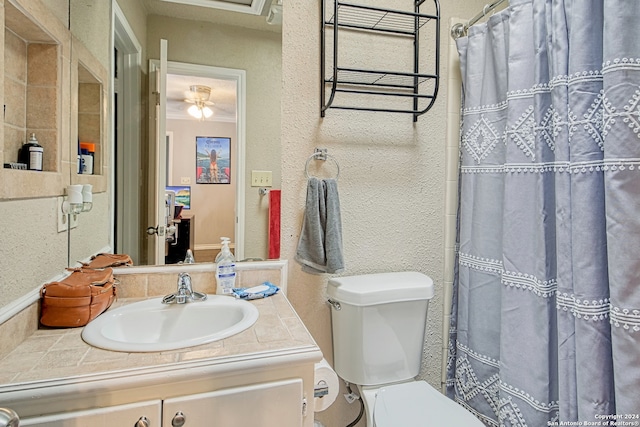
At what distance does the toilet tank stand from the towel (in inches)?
3.9

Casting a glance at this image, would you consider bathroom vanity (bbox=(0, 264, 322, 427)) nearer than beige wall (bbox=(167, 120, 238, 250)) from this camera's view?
Yes

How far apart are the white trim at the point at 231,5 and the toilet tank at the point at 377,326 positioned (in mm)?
1049

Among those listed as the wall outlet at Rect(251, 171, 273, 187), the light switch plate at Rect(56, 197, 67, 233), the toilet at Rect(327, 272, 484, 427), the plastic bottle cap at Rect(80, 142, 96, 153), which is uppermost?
the plastic bottle cap at Rect(80, 142, 96, 153)

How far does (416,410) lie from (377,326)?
29cm

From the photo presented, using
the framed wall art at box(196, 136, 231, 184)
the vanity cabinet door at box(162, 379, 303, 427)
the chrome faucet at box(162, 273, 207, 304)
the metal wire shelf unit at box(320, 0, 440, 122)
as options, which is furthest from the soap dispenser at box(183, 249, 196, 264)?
the metal wire shelf unit at box(320, 0, 440, 122)

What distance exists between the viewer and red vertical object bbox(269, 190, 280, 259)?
141 cm

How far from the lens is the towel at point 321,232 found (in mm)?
1361

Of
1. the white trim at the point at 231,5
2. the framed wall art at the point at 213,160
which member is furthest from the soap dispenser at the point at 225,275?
the white trim at the point at 231,5

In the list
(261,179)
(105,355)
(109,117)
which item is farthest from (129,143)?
(105,355)

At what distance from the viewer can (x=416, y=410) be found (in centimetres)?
122

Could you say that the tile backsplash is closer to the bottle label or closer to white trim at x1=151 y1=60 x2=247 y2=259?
white trim at x1=151 y1=60 x2=247 y2=259

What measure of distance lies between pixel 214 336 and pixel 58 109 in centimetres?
78

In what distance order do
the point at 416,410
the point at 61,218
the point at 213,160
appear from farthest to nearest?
1. the point at 213,160
2. the point at 416,410
3. the point at 61,218

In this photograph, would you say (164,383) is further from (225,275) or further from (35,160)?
(35,160)
